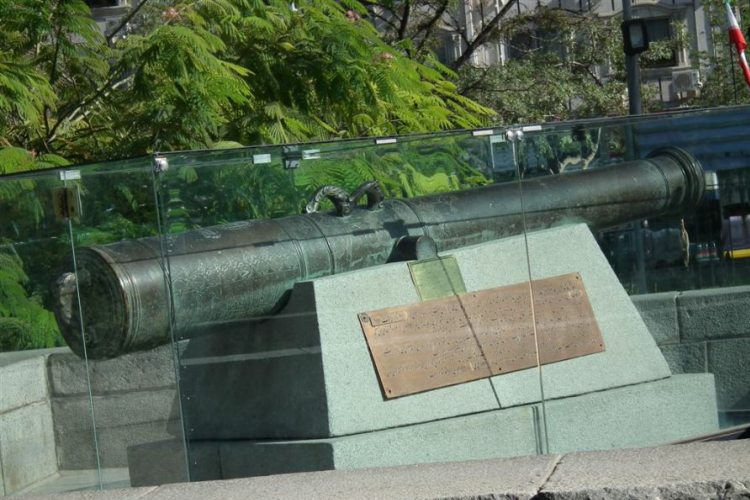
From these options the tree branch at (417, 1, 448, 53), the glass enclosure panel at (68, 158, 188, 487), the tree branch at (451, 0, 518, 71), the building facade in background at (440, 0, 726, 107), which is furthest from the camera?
the building facade in background at (440, 0, 726, 107)

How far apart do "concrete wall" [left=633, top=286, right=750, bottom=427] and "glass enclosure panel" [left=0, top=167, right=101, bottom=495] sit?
8.17 ft

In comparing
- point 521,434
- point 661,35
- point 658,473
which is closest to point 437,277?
point 521,434

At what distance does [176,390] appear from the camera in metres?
5.28

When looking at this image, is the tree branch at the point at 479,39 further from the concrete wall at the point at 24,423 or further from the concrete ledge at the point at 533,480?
the concrete ledge at the point at 533,480

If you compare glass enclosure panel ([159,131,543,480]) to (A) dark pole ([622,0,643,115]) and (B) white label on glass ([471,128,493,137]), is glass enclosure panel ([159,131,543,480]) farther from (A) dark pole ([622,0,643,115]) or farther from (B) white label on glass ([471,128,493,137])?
Answer: (A) dark pole ([622,0,643,115])

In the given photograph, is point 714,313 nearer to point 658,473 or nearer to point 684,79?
point 658,473

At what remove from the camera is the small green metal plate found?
5.54m

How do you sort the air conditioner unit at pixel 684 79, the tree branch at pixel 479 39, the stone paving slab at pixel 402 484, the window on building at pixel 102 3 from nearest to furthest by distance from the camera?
the stone paving slab at pixel 402 484 → the tree branch at pixel 479 39 → the window on building at pixel 102 3 → the air conditioner unit at pixel 684 79

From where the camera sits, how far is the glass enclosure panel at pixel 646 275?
18.3 ft

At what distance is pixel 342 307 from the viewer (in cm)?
538

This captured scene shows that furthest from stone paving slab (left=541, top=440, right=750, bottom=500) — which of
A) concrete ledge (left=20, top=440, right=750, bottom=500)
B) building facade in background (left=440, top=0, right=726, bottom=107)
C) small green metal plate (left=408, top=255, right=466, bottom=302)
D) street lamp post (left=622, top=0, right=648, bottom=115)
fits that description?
building facade in background (left=440, top=0, right=726, bottom=107)

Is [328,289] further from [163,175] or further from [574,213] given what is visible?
[574,213]

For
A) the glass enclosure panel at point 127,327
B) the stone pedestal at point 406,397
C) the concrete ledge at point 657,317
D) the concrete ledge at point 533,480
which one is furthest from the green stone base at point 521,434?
the concrete ledge at point 533,480

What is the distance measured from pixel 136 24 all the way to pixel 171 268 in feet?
80.1
